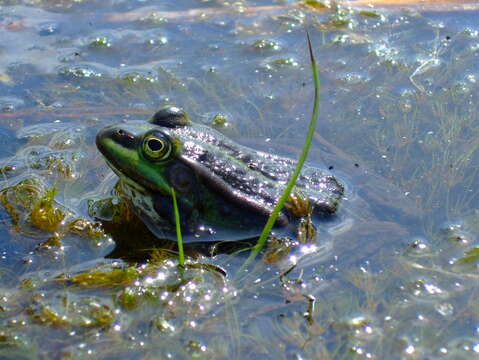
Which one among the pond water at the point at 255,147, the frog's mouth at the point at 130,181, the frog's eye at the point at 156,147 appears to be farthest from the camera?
the frog's mouth at the point at 130,181

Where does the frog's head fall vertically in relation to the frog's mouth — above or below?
above

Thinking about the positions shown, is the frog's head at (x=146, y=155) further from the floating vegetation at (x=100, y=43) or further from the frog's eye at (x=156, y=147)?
the floating vegetation at (x=100, y=43)

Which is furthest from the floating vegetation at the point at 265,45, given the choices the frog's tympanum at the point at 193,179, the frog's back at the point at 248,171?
the frog's tympanum at the point at 193,179

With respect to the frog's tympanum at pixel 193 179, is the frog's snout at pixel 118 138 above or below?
above

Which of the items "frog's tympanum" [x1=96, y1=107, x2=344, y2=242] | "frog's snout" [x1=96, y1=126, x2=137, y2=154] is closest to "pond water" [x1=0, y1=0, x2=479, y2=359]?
"frog's tympanum" [x1=96, y1=107, x2=344, y2=242]

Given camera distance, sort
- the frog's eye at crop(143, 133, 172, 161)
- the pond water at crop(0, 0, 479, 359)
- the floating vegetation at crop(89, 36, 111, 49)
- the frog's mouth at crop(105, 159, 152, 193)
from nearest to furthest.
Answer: the pond water at crop(0, 0, 479, 359)
the frog's eye at crop(143, 133, 172, 161)
the frog's mouth at crop(105, 159, 152, 193)
the floating vegetation at crop(89, 36, 111, 49)

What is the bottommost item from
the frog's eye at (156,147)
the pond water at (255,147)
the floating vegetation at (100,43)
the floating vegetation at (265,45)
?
the pond water at (255,147)

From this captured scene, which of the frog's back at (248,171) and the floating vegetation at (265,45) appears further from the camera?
the floating vegetation at (265,45)

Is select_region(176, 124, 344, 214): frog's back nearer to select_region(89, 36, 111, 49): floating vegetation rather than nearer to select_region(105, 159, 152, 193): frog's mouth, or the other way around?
select_region(105, 159, 152, 193): frog's mouth
